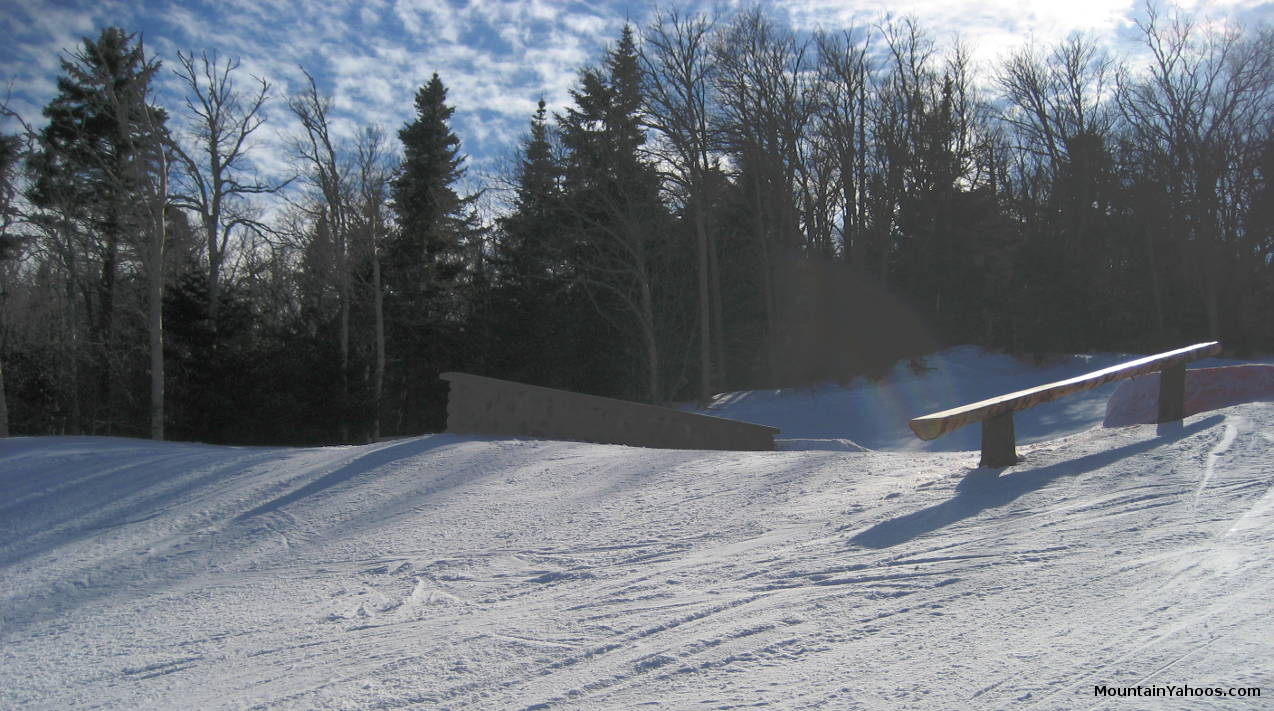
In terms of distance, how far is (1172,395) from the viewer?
719cm

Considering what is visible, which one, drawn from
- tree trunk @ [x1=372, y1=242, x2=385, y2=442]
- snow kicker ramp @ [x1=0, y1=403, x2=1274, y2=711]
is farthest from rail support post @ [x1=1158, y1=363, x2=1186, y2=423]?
tree trunk @ [x1=372, y1=242, x2=385, y2=442]

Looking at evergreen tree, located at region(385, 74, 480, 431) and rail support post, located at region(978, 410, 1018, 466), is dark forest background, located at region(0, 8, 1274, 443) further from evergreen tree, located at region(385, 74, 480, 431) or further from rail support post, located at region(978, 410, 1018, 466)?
rail support post, located at region(978, 410, 1018, 466)

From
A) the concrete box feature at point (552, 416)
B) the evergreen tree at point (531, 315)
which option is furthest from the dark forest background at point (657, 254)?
the concrete box feature at point (552, 416)

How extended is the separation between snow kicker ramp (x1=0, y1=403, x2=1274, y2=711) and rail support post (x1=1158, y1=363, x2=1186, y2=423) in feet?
0.48

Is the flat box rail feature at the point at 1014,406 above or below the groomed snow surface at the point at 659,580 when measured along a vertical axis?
above

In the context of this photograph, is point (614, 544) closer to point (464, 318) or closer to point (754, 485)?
point (754, 485)

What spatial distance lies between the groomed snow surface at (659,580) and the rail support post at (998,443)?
0.16m

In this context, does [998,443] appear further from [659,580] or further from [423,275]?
[423,275]

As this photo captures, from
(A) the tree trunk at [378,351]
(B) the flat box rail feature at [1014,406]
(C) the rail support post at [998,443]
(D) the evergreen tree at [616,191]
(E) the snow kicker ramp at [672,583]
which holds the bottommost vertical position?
(E) the snow kicker ramp at [672,583]

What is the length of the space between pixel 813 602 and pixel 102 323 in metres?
29.4

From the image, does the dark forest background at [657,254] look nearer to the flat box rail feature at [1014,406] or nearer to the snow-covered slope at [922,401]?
the snow-covered slope at [922,401]

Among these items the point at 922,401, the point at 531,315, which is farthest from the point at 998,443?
the point at 531,315

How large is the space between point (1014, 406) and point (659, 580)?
10.3 ft

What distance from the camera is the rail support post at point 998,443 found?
20.1 feet
